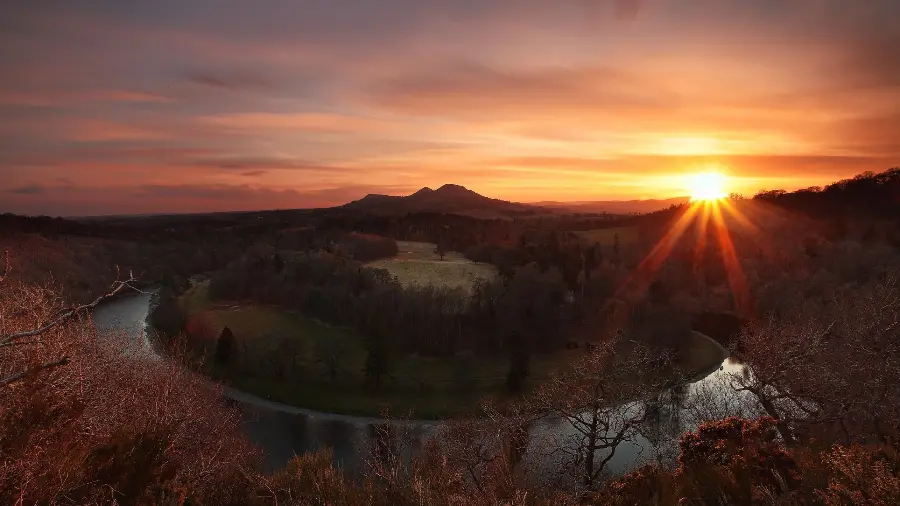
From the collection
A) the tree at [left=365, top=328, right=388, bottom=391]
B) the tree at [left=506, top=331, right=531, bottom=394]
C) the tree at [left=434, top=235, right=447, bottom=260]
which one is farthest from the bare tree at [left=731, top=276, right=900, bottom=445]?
the tree at [left=434, top=235, right=447, bottom=260]

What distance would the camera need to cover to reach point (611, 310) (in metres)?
60.4

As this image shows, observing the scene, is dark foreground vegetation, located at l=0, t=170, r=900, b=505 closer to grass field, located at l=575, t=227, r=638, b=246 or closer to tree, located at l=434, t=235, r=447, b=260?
tree, located at l=434, t=235, r=447, b=260

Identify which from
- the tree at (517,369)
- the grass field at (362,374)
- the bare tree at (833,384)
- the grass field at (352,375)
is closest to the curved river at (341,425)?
the grass field at (362,374)

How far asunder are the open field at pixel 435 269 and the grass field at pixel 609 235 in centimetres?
3266

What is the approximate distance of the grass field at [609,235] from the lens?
111 m

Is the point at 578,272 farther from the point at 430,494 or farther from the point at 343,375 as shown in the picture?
the point at 430,494

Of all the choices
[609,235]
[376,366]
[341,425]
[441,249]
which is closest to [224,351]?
[376,366]

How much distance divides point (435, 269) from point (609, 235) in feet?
168

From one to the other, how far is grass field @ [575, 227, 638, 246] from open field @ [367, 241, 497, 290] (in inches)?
1286

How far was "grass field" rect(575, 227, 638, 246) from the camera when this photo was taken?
111 metres

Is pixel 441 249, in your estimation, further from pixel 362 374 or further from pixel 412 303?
pixel 362 374

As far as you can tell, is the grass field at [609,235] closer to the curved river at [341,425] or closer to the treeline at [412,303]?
the treeline at [412,303]

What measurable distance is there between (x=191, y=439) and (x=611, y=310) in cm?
4983

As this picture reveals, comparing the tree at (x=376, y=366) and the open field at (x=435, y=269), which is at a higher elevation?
the open field at (x=435, y=269)
